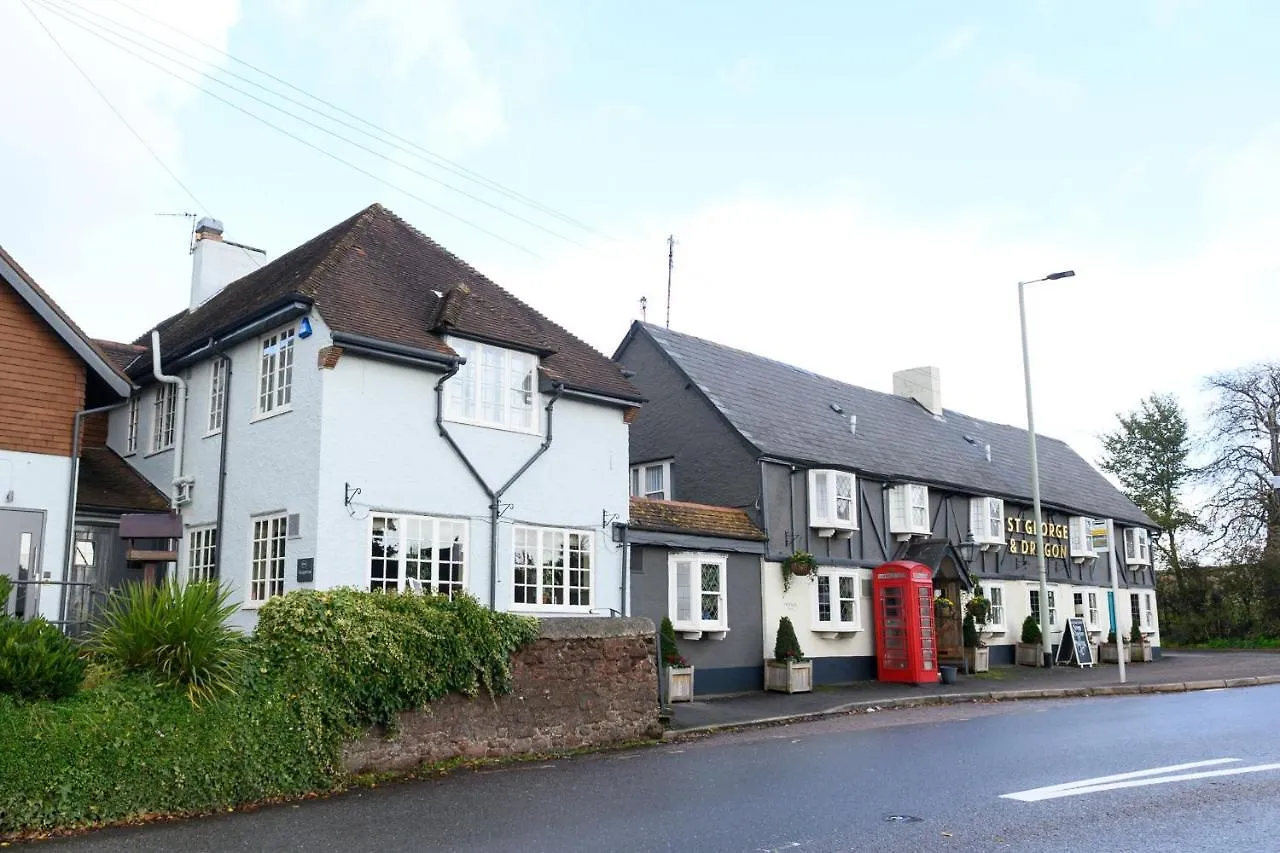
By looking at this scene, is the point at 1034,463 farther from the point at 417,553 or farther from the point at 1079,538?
the point at 417,553

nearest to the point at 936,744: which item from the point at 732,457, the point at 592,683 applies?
the point at 592,683

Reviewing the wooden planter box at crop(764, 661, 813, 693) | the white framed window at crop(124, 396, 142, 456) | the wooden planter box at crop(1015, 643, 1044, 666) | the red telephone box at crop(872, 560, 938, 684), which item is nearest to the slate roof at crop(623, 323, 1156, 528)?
the red telephone box at crop(872, 560, 938, 684)

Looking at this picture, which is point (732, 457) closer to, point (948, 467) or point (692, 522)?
point (692, 522)

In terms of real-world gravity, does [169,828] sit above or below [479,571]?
below

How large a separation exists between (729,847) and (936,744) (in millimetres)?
6736

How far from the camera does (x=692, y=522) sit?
22109mm

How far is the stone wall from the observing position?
12648mm

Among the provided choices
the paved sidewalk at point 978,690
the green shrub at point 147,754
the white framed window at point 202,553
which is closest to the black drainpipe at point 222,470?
the white framed window at point 202,553

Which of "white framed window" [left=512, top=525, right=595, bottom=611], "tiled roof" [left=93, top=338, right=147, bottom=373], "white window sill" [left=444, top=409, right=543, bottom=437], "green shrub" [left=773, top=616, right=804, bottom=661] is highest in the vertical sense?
"tiled roof" [left=93, top=338, right=147, bottom=373]

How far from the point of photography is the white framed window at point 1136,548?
39125mm

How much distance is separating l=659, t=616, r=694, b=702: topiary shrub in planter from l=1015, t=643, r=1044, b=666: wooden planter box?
14721mm

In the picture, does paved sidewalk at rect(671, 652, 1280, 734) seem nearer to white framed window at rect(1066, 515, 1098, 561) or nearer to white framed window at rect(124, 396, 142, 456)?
white framed window at rect(1066, 515, 1098, 561)

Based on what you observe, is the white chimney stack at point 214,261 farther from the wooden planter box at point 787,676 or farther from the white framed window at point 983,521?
the white framed window at point 983,521

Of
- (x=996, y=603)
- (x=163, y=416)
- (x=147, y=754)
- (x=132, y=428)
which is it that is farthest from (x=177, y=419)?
(x=996, y=603)
